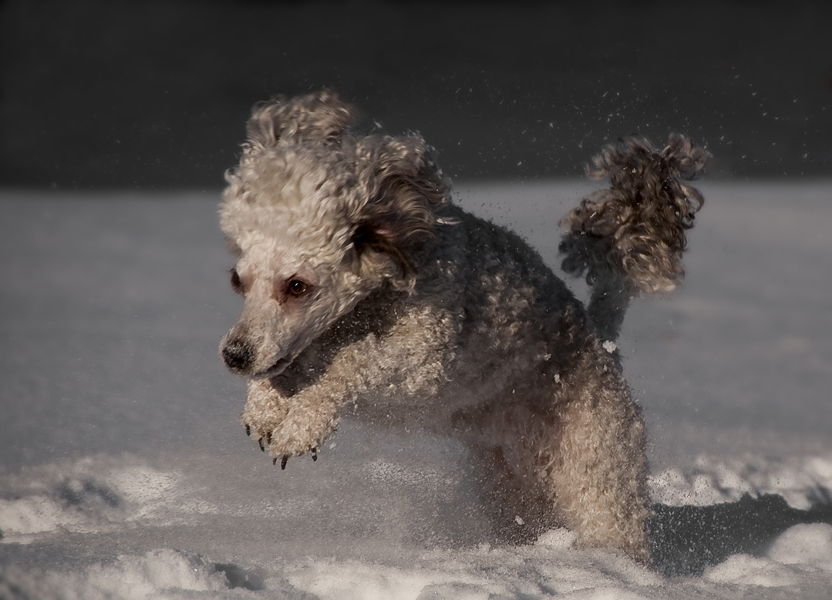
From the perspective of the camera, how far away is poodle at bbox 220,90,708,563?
8.22 feet

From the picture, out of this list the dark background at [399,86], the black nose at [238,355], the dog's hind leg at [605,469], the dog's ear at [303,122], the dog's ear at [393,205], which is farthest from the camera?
the dark background at [399,86]

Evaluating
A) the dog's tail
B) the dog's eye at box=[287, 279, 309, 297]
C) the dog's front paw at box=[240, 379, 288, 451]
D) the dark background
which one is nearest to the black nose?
the dog's eye at box=[287, 279, 309, 297]

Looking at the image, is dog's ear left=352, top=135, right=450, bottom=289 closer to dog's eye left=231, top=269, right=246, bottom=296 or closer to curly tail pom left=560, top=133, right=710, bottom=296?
dog's eye left=231, top=269, right=246, bottom=296

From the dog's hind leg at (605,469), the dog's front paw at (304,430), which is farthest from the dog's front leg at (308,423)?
the dog's hind leg at (605,469)

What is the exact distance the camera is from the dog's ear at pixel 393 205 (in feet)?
8.47

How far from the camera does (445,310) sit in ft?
8.96

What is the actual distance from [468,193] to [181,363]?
15.4ft

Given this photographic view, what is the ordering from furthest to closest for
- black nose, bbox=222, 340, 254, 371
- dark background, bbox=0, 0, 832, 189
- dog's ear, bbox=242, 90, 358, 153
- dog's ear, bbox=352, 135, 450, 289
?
dark background, bbox=0, 0, 832, 189
dog's ear, bbox=242, 90, 358, 153
dog's ear, bbox=352, 135, 450, 289
black nose, bbox=222, 340, 254, 371

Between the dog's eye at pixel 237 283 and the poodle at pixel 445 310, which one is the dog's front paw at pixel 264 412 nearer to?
the poodle at pixel 445 310

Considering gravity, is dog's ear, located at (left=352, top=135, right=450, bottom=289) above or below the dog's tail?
below

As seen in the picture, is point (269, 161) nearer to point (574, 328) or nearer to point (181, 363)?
point (574, 328)

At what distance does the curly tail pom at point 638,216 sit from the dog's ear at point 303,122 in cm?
108

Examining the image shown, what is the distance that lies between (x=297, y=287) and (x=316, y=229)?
0.18 m

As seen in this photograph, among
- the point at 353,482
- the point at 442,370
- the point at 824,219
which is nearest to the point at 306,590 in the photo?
the point at 442,370
